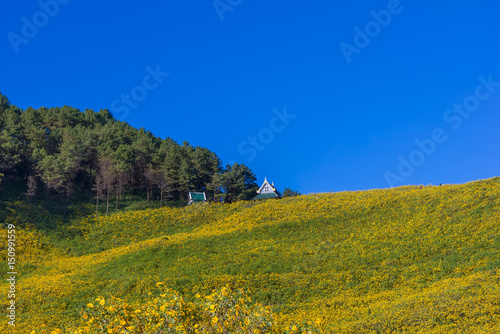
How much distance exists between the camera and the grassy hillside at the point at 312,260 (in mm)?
23531

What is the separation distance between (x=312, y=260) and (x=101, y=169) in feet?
141

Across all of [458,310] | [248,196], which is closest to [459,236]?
[458,310]

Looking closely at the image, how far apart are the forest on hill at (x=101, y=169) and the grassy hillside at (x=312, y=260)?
7.84 m

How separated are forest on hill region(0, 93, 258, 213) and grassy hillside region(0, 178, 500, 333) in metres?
7.84

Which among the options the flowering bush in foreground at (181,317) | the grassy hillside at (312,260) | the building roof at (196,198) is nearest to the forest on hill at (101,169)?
the building roof at (196,198)

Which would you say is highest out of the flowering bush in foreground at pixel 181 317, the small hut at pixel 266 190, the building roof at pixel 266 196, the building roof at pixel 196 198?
the small hut at pixel 266 190

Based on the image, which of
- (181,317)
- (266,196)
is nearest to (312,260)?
(181,317)

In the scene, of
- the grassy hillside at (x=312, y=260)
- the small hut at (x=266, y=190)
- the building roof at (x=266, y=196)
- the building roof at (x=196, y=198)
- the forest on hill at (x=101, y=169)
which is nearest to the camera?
the grassy hillside at (x=312, y=260)

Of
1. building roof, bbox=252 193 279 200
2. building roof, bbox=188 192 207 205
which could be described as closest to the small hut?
building roof, bbox=252 193 279 200

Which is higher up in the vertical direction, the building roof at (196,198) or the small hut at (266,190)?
the small hut at (266,190)

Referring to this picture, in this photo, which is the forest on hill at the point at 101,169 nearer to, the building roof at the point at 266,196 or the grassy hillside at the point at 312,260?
the building roof at the point at 266,196

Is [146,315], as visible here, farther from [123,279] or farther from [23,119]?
[23,119]

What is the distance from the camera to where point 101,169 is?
6538 cm

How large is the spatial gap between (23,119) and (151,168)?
27.7 metres
